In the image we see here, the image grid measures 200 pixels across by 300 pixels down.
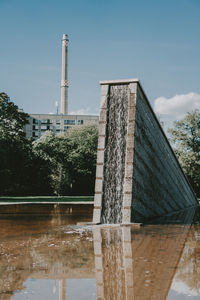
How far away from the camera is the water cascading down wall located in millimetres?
8883

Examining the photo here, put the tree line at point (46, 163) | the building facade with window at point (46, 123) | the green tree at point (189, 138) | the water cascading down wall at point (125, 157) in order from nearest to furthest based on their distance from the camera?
the water cascading down wall at point (125, 157) < the tree line at point (46, 163) < the green tree at point (189, 138) < the building facade with window at point (46, 123)

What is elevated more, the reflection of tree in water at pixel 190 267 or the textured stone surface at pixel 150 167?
the textured stone surface at pixel 150 167

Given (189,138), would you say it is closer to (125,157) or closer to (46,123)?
(125,157)

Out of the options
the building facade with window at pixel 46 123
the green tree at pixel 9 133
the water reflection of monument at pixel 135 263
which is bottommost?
the water reflection of monument at pixel 135 263

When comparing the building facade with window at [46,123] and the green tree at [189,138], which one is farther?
the building facade with window at [46,123]

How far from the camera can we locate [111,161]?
30.6 ft

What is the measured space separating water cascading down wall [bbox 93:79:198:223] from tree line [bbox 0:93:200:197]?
18.3 m

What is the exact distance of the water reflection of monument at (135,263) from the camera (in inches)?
128

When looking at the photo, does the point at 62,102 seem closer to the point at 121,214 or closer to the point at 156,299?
the point at 121,214

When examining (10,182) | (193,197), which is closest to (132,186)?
(193,197)

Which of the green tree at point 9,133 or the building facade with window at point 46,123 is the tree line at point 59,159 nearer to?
the green tree at point 9,133

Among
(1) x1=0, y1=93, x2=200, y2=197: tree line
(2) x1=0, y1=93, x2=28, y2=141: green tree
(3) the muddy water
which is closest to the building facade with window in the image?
(1) x1=0, y1=93, x2=200, y2=197: tree line

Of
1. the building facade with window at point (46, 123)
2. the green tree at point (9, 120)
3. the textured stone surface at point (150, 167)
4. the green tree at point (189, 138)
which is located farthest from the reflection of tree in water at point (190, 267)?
the building facade with window at point (46, 123)

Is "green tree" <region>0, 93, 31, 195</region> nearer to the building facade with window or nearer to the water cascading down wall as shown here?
the water cascading down wall
